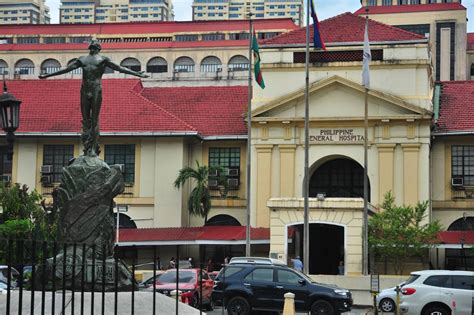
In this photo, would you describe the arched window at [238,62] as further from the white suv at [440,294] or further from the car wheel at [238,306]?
the white suv at [440,294]

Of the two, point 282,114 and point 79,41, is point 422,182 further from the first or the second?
point 79,41

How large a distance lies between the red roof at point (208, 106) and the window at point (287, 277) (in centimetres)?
2673

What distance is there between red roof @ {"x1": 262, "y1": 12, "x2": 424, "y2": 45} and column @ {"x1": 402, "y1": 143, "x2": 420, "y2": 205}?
5666mm

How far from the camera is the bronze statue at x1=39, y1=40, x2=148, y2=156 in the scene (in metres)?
23.5

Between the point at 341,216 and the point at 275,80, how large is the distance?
10380mm

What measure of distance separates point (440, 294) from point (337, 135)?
25.3m

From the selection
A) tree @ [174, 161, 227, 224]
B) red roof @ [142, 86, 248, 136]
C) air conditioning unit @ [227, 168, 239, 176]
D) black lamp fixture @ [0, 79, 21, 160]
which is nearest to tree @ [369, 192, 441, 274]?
tree @ [174, 161, 227, 224]

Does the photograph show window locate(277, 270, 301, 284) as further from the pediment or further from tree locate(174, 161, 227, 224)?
tree locate(174, 161, 227, 224)

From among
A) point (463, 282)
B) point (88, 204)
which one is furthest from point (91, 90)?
point (463, 282)

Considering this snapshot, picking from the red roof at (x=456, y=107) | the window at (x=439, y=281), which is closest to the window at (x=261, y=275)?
the window at (x=439, y=281)

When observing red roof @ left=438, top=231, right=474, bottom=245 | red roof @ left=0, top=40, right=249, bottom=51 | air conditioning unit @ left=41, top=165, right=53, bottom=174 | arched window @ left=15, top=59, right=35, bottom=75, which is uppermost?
red roof @ left=0, top=40, right=249, bottom=51

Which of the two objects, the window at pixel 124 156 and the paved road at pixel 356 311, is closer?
the paved road at pixel 356 311

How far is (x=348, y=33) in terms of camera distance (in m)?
55.4

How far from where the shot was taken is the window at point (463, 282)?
29.8 metres
